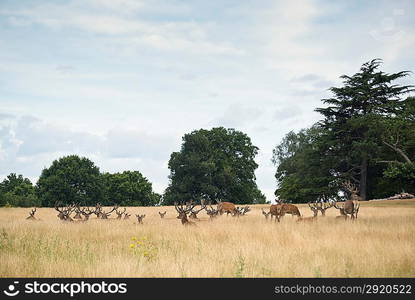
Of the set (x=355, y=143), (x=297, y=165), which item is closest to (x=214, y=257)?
(x=355, y=143)

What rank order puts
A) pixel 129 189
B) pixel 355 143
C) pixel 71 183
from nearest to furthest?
pixel 355 143, pixel 71 183, pixel 129 189

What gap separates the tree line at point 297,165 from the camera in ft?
133

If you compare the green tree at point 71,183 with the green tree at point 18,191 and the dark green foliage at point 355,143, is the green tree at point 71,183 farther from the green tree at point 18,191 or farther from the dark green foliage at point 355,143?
the dark green foliage at point 355,143

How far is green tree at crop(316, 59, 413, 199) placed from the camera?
43.7 m

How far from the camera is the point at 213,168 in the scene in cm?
5653

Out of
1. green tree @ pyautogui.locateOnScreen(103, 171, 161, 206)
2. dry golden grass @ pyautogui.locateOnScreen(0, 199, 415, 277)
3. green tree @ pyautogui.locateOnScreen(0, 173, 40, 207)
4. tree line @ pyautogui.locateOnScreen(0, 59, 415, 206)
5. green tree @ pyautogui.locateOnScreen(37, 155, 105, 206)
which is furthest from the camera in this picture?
green tree @ pyautogui.locateOnScreen(103, 171, 161, 206)

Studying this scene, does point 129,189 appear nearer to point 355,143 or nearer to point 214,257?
point 355,143

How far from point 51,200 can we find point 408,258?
183 ft

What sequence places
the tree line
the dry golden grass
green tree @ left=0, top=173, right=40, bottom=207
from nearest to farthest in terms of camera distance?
1. the dry golden grass
2. the tree line
3. green tree @ left=0, top=173, right=40, bottom=207

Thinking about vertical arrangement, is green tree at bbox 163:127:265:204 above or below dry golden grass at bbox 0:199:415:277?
above

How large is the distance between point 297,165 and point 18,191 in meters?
48.7

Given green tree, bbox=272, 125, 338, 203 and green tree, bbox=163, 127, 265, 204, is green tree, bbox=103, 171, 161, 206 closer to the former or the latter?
green tree, bbox=163, 127, 265, 204

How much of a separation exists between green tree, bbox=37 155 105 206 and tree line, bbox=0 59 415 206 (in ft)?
0.45

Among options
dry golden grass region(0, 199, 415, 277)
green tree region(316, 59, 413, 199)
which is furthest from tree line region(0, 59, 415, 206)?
dry golden grass region(0, 199, 415, 277)
